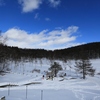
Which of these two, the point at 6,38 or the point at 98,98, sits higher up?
the point at 6,38

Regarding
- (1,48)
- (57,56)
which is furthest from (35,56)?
(1,48)

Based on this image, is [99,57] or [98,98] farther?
[99,57]

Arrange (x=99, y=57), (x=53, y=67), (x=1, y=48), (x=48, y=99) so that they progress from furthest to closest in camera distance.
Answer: (x=99, y=57), (x=53, y=67), (x=1, y=48), (x=48, y=99)

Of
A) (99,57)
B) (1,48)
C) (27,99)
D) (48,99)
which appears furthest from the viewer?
(99,57)

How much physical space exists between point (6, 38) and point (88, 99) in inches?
896

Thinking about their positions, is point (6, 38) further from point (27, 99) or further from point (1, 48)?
point (27, 99)

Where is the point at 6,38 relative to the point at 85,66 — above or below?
above

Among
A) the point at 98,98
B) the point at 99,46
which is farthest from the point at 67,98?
the point at 99,46

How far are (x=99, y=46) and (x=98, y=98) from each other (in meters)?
180

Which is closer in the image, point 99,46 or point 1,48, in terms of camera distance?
point 1,48

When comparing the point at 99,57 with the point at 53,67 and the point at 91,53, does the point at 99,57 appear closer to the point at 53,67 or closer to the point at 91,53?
the point at 91,53

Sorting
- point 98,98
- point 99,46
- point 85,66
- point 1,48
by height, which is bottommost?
point 98,98

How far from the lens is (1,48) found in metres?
42.5

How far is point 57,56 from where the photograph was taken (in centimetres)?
17025
